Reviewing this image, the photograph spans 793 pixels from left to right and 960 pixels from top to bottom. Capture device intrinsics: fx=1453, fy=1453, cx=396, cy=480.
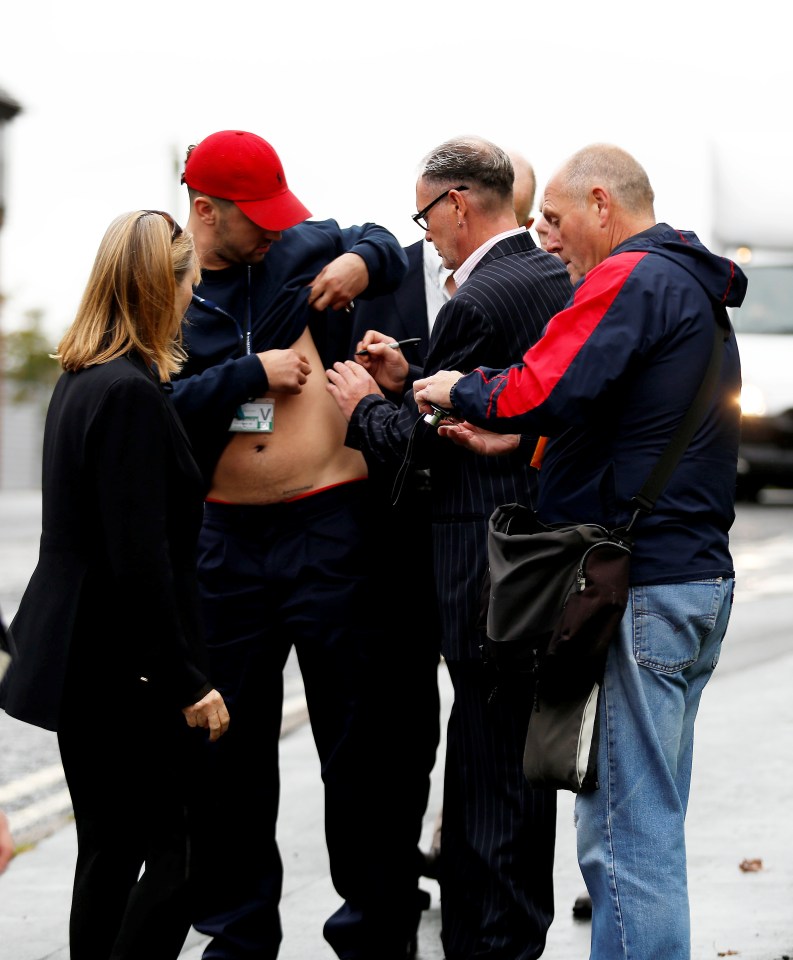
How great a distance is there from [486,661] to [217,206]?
4.60ft

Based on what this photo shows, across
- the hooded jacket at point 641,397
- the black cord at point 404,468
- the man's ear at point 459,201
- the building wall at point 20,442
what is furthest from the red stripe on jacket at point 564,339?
the building wall at point 20,442

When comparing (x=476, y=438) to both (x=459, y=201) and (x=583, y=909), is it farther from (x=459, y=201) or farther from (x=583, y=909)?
(x=583, y=909)

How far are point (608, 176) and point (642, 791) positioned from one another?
4.29ft

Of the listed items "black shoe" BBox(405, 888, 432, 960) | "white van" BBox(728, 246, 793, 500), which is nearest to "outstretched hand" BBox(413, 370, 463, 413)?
"black shoe" BBox(405, 888, 432, 960)

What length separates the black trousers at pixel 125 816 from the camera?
304 centimetres

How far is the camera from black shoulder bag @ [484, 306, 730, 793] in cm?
291

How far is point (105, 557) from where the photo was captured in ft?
9.96

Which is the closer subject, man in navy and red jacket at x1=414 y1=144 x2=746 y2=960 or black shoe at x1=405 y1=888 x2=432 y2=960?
man in navy and red jacket at x1=414 y1=144 x2=746 y2=960

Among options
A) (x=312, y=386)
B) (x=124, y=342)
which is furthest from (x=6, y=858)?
(x=312, y=386)

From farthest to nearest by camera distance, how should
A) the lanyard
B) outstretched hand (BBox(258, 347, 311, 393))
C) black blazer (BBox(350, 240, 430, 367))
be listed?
black blazer (BBox(350, 240, 430, 367)) < the lanyard < outstretched hand (BBox(258, 347, 311, 393))

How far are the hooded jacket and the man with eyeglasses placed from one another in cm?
45

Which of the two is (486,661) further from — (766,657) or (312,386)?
(766,657)

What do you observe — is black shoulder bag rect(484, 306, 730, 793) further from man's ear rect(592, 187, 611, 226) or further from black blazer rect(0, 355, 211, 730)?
black blazer rect(0, 355, 211, 730)

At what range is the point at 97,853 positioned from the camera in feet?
10.1
